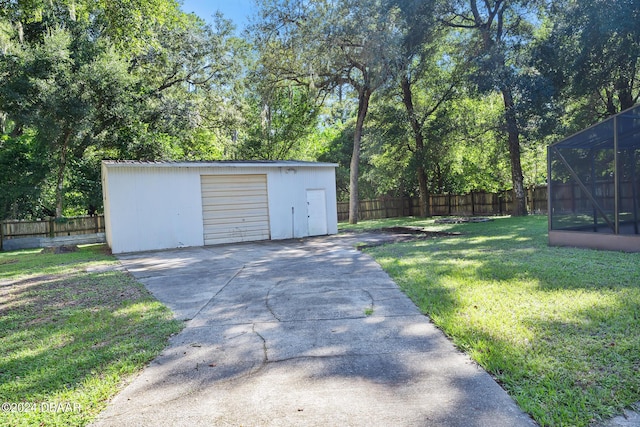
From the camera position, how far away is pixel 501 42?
1534 cm

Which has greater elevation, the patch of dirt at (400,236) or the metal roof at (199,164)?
the metal roof at (199,164)

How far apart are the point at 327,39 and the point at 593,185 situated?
34.1 feet

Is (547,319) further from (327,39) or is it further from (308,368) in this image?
(327,39)

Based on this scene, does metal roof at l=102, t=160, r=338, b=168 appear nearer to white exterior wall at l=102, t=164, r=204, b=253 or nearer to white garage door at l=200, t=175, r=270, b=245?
white exterior wall at l=102, t=164, r=204, b=253

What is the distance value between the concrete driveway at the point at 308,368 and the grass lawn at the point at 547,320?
208 millimetres

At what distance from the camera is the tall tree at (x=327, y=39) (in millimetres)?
14633

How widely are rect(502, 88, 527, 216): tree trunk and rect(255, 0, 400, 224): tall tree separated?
4974mm

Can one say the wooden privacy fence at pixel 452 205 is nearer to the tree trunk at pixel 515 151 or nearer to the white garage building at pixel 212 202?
the tree trunk at pixel 515 151

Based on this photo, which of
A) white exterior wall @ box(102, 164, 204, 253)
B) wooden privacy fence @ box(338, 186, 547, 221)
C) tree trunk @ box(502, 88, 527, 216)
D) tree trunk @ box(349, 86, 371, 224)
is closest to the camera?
white exterior wall @ box(102, 164, 204, 253)

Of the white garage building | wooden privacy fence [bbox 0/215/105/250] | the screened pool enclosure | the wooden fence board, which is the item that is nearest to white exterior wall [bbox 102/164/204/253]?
the white garage building

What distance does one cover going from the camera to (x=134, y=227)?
1144 cm

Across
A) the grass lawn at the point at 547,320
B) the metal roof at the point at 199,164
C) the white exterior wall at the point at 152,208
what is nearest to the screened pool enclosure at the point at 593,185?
A: the grass lawn at the point at 547,320

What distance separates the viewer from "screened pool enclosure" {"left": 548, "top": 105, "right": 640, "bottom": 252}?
318 inches

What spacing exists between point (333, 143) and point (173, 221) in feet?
62.7
